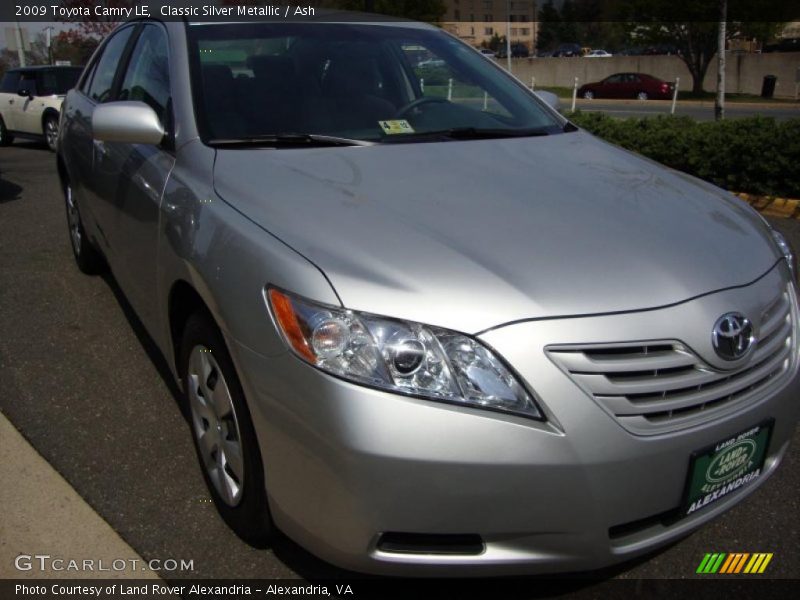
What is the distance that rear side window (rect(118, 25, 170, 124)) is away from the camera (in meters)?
3.12

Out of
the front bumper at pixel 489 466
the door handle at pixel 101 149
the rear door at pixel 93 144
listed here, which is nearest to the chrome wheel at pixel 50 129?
the rear door at pixel 93 144

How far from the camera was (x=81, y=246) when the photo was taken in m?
4.98

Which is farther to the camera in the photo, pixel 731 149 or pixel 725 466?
pixel 731 149

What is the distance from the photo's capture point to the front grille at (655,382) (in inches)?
73.0

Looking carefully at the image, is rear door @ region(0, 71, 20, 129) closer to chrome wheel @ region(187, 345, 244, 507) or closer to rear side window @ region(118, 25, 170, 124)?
rear side window @ region(118, 25, 170, 124)

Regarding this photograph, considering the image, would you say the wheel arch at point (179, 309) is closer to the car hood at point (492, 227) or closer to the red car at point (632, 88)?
the car hood at point (492, 227)

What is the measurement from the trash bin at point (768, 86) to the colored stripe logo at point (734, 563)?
3458 cm

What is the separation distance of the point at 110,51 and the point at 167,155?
1.97 m

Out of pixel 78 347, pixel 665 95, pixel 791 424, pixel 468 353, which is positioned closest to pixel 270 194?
pixel 468 353

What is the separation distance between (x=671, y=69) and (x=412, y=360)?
42756 mm

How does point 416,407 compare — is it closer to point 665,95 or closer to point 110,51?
point 110,51

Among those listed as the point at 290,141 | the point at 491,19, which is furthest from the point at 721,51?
the point at 491,19

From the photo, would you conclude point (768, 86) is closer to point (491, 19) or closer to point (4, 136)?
point (4, 136)

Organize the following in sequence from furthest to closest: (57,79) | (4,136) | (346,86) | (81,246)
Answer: (4,136), (57,79), (81,246), (346,86)
